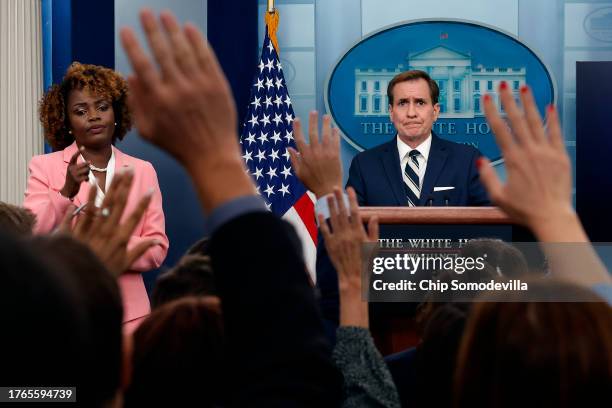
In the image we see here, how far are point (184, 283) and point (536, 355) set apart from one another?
28.1 inches

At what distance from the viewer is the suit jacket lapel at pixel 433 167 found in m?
3.44

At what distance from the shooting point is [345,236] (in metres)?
1.61

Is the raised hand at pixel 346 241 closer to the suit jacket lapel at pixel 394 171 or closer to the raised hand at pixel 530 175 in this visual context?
the raised hand at pixel 530 175

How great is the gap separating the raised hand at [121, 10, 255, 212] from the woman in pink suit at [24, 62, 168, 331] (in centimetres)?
223

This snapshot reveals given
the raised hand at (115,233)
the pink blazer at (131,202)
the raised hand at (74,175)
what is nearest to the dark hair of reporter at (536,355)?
the raised hand at (115,233)

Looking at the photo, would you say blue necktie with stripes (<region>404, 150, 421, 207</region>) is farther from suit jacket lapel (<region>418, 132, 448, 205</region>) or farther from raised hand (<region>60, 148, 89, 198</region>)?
raised hand (<region>60, 148, 89, 198</region>)

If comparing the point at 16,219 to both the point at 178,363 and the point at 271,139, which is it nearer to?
the point at 178,363

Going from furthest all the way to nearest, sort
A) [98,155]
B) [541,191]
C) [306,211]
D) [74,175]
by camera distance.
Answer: [306,211], [98,155], [74,175], [541,191]

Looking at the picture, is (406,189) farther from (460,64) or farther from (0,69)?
(0,69)

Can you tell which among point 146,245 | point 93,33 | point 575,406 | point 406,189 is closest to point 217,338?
point 146,245

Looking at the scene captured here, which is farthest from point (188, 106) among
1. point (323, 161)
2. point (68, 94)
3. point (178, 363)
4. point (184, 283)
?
point (68, 94)

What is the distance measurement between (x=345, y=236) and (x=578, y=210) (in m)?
3.51

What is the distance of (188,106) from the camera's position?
86cm

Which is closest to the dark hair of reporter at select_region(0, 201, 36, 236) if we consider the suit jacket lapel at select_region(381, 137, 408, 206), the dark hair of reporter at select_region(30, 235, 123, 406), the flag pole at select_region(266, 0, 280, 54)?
the dark hair of reporter at select_region(30, 235, 123, 406)
